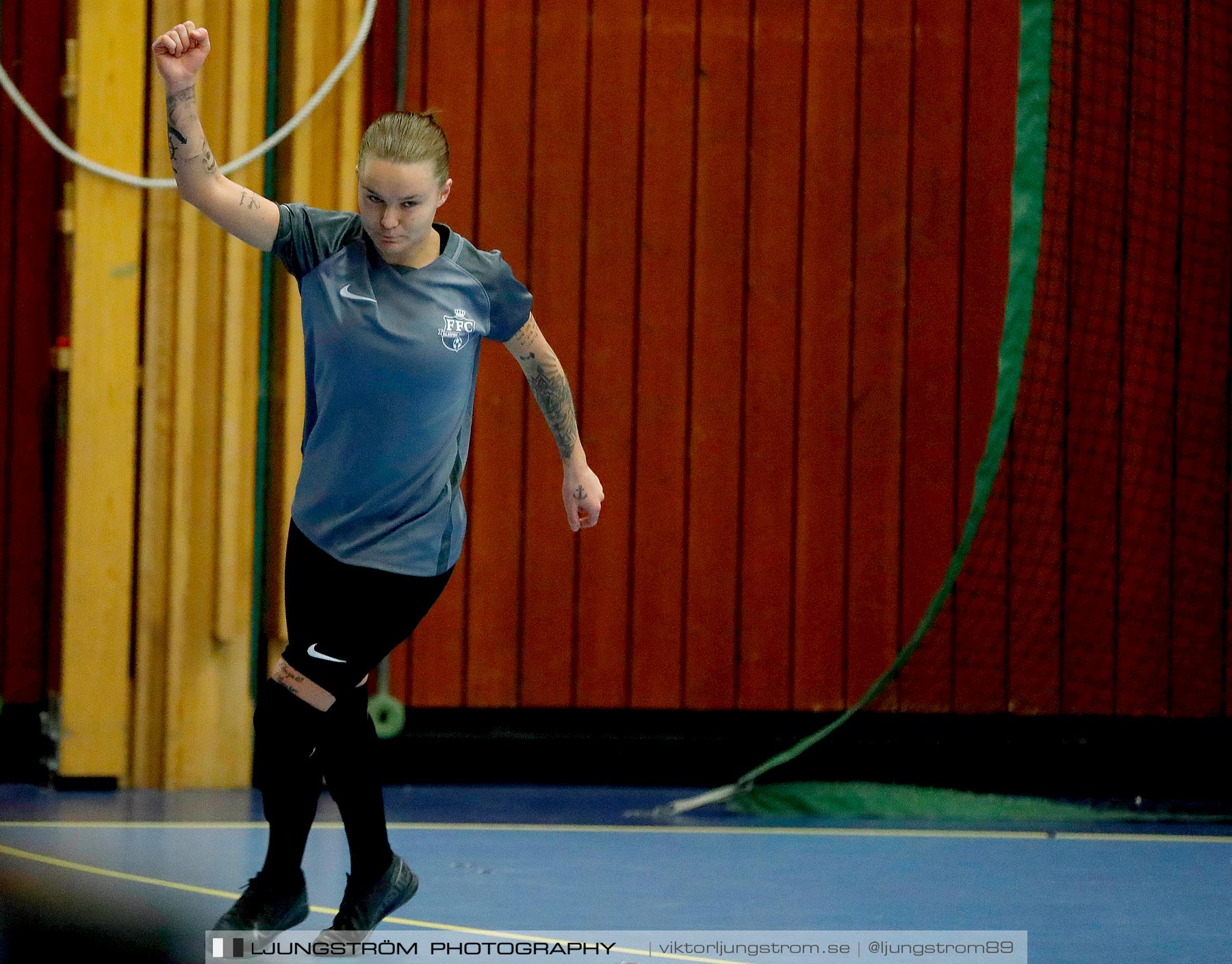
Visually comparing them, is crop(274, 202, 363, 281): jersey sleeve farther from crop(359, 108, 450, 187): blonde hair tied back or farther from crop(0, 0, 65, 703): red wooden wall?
crop(0, 0, 65, 703): red wooden wall

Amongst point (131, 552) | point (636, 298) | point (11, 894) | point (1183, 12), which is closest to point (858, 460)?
point (636, 298)

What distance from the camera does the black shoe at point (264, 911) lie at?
2.44 metres

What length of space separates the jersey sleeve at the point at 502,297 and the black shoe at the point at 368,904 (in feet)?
3.03

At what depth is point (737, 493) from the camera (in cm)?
488

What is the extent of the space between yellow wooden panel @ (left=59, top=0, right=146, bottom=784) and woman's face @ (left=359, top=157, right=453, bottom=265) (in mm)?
2287

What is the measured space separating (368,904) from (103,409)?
7.79 feet

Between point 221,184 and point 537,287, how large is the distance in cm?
246

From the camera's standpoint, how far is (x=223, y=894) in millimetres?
3266

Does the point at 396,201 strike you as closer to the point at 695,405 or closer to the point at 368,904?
the point at 368,904

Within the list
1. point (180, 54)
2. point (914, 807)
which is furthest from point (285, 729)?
point (914, 807)

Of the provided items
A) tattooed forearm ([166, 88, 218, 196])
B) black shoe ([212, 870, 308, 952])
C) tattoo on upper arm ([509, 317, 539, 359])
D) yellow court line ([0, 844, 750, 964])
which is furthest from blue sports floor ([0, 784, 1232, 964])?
tattooed forearm ([166, 88, 218, 196])

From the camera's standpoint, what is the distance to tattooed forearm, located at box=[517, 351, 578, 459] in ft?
9.15

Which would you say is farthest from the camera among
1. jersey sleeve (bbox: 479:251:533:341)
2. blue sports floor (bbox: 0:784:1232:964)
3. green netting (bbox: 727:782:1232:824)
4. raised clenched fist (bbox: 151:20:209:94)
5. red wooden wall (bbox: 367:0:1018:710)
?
red wooden wall (bbox: 367:0:1018:710)

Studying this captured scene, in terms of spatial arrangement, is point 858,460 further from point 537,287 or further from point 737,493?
point 537,287
